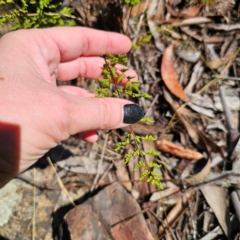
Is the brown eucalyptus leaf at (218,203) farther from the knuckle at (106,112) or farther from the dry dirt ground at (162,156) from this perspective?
the knuckle at (106,112)

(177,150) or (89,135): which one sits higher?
(89,135)

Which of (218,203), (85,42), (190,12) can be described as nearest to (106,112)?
(85,42)

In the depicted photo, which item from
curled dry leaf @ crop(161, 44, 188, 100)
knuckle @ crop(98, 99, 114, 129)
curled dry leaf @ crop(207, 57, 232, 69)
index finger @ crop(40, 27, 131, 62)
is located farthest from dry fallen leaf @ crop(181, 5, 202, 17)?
knuckle @ crop(98, 99, 114, 129)

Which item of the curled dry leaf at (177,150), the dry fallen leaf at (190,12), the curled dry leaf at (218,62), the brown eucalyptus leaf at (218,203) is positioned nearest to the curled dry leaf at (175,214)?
the brown eucalyptus leaf at (218,203)

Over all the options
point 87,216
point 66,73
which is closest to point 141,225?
point 87,216

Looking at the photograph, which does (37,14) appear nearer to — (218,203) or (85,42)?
(85,42)

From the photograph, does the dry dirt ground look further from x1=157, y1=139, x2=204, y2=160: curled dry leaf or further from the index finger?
the index finger
